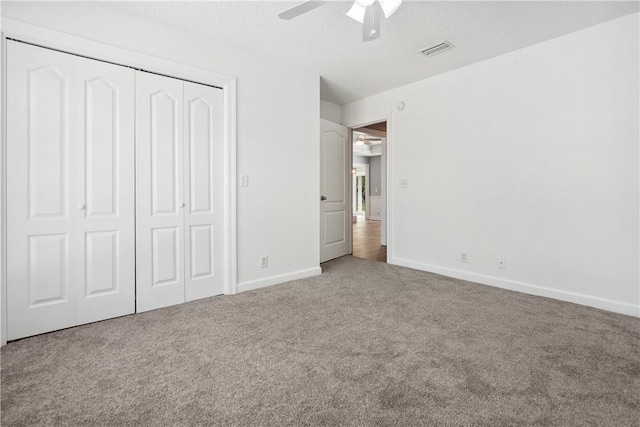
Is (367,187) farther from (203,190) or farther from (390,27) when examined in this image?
(203,190)

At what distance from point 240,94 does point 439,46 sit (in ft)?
6.73

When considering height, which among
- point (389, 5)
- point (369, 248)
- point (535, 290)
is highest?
point (389, 5)

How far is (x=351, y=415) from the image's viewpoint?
1374 mm

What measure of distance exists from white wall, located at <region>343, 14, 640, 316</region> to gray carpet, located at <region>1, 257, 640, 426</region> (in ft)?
1.51

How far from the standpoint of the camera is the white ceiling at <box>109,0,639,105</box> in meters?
2.42

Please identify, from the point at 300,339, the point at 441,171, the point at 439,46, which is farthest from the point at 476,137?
the point at 300,339

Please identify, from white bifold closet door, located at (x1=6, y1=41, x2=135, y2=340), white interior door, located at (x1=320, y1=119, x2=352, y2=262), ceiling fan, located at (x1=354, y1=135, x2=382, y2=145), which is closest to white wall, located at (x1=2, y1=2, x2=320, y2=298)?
white bifold closet door, located at (x1=6, y1=41, x2=135, y2=340)

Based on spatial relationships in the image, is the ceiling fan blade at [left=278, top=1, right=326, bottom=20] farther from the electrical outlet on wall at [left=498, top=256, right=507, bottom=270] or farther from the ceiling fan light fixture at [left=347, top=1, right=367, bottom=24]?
the electrical outlet on wall at [left=498, top=256, right=507, bottom=270]

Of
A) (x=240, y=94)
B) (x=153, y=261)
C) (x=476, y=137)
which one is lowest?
(x=153, y=261)

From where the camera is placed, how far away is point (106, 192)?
2432 mm

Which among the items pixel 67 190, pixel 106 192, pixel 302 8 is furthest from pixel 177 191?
pixel 302 8

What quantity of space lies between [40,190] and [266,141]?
192 cm

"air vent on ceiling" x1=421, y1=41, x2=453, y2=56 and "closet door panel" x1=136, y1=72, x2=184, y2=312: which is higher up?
"air vent on ceiling" x1=421, y1=41, x2=453, y2=56

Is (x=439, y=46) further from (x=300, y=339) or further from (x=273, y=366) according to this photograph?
(x=273, y=366)
